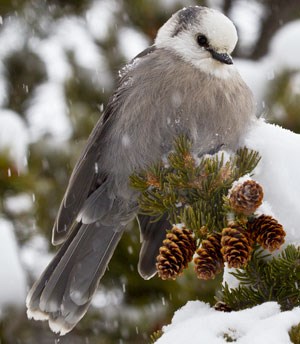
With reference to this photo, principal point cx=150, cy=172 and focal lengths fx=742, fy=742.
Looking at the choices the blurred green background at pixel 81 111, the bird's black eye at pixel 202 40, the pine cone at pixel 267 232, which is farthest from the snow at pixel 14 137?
the pine cone at pixel 267 232

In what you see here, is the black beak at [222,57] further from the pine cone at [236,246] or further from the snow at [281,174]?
the pine cone at [236,246]

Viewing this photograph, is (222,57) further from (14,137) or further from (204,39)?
(14,137)

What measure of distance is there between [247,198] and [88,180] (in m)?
1.43

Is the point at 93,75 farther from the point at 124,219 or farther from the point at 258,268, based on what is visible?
the point at 258,268

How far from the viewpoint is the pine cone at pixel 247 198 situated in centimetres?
178

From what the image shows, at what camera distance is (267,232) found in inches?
69.6

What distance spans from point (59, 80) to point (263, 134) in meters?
1.63

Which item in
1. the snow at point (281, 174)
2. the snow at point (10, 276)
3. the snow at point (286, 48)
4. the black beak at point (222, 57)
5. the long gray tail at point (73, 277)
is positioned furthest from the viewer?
the snow at point (286, 48)

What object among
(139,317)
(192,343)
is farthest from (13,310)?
(192,343)

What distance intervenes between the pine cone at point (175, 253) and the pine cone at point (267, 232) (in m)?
0.19

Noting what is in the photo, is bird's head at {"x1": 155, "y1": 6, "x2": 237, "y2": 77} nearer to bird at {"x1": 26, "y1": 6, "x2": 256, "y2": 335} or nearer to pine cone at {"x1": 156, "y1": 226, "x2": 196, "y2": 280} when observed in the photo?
bird at {"x1": 26, "y1": 6, "x2": 256, "y2": 335}

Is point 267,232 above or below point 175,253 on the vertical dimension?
above

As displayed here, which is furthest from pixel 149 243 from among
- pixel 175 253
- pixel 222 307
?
pixel 222 307

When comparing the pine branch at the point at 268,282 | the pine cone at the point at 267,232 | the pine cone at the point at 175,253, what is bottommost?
the pine cone at the point at 175,253
